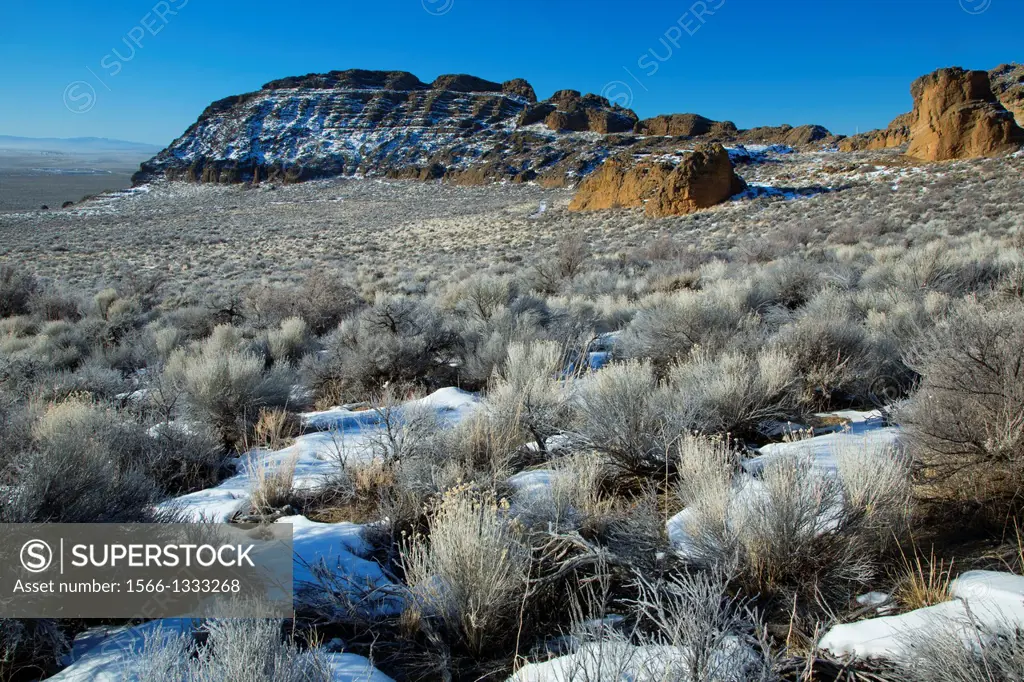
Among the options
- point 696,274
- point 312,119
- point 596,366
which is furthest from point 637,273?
point 312,119

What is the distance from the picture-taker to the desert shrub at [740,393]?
11.4ft

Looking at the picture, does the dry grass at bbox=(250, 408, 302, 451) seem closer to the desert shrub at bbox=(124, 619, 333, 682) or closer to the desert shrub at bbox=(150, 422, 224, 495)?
the desert shrub at bbox=(150, 422, 224, 495)

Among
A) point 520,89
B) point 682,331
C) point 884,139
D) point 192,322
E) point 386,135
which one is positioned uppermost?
point 520,89

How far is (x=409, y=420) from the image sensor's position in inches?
145

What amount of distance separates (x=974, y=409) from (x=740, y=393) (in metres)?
1.25

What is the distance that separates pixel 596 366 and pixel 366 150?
79.8 metres

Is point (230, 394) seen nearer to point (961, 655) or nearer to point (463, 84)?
point (961, 655)

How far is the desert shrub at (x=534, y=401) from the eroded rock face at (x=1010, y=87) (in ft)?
149

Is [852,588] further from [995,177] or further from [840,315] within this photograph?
[995,177]

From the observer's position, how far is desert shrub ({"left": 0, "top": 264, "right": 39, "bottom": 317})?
10486mm

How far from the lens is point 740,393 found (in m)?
3.57

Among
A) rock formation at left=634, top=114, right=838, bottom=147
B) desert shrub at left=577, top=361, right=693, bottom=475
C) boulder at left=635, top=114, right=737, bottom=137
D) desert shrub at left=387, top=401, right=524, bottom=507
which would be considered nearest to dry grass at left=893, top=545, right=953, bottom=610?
desert shrub at left=577, top=361, right=693, bottom=475

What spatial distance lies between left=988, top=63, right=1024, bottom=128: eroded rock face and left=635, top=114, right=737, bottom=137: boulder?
2784 centimetres

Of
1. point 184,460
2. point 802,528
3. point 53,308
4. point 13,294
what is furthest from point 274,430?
point 13,294
